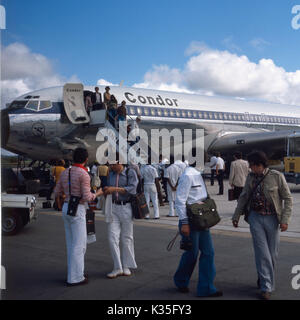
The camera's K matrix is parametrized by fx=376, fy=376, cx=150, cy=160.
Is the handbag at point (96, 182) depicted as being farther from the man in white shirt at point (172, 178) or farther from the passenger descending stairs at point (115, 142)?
the man in white shirt at point (172, 178)

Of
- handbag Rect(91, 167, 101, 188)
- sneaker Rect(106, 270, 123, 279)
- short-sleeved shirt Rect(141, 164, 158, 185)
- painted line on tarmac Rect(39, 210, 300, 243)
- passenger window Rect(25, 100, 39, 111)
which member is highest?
passenger window Rect(25, 100, 39, 111)

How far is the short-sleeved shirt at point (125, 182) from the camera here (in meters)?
5.31

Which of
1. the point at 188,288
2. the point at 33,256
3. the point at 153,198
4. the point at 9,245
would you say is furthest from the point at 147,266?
the point at 153,198

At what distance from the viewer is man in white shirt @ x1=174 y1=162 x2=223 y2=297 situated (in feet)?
14.6

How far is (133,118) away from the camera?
16.9 metres

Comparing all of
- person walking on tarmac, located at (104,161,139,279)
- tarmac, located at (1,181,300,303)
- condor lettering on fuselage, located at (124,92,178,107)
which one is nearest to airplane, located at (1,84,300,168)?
condor lettering on fuselage, located at (124,92,178,107)

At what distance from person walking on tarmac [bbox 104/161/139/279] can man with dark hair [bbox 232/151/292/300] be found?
168 centimetres

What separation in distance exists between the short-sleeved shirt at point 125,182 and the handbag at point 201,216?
43.5 inches

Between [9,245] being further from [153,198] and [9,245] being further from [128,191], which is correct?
[153,198]

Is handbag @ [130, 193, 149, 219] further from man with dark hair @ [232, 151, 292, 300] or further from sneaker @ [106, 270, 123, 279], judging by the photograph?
man with dark hair @ [232, 151, 292, 300]

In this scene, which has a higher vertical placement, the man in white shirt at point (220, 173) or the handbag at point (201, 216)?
the man in white shirt at point (220, 173)

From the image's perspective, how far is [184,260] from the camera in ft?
15.2

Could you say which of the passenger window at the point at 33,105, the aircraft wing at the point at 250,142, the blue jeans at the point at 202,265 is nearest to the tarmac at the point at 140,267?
the blue jeans at the point at 202,265
